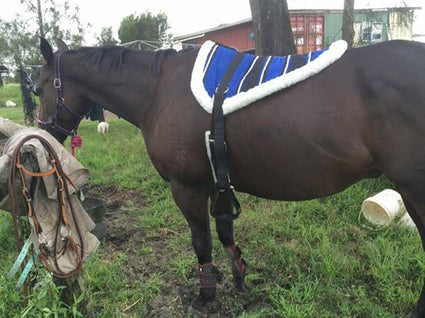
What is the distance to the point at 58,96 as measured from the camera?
2.56 metres

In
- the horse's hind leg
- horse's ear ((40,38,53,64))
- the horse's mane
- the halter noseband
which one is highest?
horse's ear ((40,38,53,64))

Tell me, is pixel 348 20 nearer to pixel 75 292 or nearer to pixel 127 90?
pixel 127 90

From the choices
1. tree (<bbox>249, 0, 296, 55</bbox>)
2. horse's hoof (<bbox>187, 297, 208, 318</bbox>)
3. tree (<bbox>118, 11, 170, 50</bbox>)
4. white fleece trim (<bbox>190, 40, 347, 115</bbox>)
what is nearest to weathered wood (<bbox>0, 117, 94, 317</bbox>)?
horse's hoof (<bbox>187, 297, 208, 318</bbox>)

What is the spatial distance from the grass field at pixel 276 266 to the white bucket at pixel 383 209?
0.36 ft

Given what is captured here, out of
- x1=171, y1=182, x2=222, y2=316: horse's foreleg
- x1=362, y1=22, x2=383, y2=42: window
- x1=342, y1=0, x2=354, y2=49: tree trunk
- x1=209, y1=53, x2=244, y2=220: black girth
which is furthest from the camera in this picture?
x1=362, y1=22, x2=383, y2=42: window

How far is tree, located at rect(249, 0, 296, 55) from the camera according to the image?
4.46m

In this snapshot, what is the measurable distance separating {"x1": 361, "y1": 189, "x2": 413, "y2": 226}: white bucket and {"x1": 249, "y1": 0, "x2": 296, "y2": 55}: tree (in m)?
2.25

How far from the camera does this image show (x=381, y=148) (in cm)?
176

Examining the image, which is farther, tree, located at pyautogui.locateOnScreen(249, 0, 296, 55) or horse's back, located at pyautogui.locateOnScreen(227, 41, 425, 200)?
tree, located at pyautogui.locateOnScreen(249, 0, 296, 55)

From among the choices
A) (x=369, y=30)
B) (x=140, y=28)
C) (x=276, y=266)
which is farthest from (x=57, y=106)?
(x=140, y=28)

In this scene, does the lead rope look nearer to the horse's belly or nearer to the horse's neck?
the horse's neck

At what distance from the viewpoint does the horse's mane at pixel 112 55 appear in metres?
2.43

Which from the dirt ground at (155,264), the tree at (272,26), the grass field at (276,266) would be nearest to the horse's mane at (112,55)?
the grass field at (276,266)

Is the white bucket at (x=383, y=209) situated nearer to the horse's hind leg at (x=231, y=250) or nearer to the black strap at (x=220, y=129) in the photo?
the horse's hind leg at (x=231, y=250)
